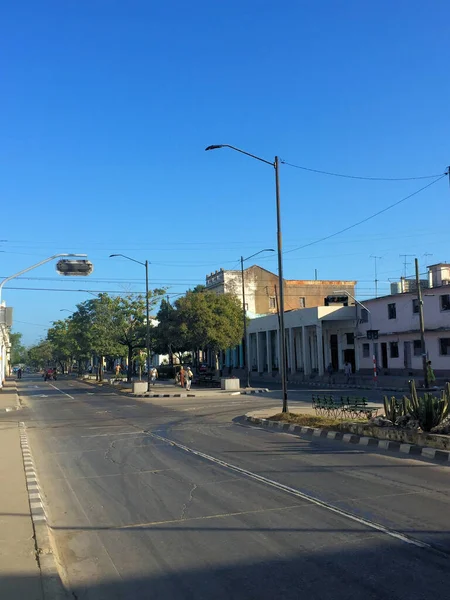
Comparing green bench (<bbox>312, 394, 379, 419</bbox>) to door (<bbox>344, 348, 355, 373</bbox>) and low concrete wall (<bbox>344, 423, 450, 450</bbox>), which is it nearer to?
low concrete wall (<bbox>344, 423, 450, 450</bbox>)

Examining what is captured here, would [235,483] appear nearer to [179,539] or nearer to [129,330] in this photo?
[179,539]

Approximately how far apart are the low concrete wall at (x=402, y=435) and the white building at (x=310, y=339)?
125ft

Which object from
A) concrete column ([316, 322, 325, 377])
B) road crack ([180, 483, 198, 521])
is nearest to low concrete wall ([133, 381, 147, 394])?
concrete column ([316, 322, 325, 377])

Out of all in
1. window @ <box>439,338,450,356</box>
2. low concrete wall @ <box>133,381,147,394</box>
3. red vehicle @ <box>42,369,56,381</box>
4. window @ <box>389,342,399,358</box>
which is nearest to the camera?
low concrete wall @ <box>133,381,147,394</box>

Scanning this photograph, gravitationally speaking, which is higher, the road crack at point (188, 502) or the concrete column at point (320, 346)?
the concrete column at point (320, 346)

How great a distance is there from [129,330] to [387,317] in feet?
70.8

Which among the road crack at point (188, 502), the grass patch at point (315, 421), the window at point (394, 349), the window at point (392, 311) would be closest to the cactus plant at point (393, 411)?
the grass patch at point (315, 421)

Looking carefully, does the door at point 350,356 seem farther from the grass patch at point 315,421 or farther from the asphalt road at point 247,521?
the asphalt road at point 247,521

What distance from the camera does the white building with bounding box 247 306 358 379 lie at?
173 ft

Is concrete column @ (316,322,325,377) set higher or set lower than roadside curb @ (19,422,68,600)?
higher

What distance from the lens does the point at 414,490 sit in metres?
8.38

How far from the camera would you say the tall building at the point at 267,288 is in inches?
3123

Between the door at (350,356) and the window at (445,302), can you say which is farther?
the door at (350,356)

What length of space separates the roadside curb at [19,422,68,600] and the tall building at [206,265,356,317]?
2729 inches
